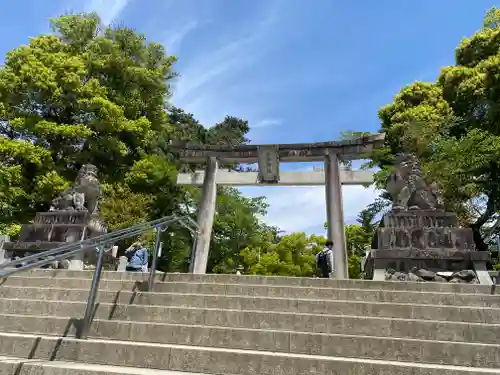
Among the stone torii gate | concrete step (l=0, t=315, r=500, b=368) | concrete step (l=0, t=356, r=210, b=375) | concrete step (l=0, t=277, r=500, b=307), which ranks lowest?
concrete step (l=0, t=356, r=210, b=375)

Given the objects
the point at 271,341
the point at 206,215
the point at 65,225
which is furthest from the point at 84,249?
the point at 206,215

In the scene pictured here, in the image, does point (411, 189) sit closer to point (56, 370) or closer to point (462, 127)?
point (56, 370)

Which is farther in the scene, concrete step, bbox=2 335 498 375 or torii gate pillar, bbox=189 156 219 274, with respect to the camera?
torii gate pillar, bbox=189 156 219 274

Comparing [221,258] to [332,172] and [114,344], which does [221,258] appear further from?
[114,344]

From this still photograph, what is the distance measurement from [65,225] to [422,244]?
7773 millimetres

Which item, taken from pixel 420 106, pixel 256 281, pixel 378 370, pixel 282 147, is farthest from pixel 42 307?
pixel 420 106

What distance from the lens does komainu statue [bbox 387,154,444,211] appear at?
26.0ft

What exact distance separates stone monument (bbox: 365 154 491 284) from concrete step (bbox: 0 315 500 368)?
4110 millimetres

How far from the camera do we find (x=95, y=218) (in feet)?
29.1

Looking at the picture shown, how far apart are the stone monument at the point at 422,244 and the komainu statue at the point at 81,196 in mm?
6681

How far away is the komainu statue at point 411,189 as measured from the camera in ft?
26.0

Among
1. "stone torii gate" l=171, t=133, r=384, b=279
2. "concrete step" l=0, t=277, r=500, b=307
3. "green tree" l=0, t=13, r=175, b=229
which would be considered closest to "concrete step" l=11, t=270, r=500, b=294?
"concrete step" l=0, t=277, r=500, b=307

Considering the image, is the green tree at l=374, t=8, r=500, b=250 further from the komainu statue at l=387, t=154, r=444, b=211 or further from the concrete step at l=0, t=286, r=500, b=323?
the concrete step at l=0, t=286, r=500, b=323

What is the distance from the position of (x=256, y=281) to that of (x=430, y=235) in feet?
13.7
